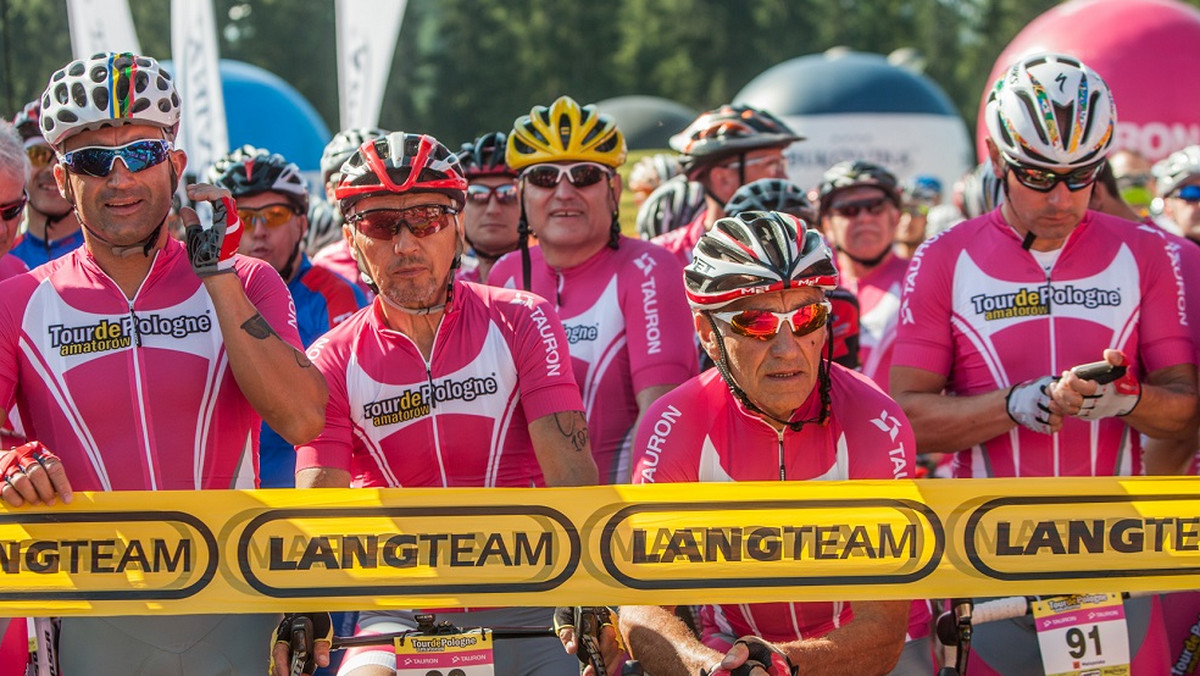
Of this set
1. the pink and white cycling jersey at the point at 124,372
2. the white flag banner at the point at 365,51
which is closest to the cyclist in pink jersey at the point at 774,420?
the pink and white cycling jersey at the point at 124,372

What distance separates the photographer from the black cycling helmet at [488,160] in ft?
24.0

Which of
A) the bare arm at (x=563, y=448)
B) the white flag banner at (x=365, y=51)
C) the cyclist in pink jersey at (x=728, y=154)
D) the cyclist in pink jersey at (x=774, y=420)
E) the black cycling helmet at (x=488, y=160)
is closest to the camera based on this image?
the cyclist in pink jersey at (x=774, y=420)

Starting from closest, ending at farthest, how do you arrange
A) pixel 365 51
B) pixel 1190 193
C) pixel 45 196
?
Result: pixel 45 196
pixel 1190 193
pixel 365 51

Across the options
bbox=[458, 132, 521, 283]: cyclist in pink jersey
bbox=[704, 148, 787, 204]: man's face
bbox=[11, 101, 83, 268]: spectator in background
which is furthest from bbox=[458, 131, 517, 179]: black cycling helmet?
bbox=[11, 101, 83, 268]: spectator in background

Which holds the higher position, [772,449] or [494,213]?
[494,213]

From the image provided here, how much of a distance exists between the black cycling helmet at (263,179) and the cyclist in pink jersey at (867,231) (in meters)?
3.69

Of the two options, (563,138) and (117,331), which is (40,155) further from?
(117,331)

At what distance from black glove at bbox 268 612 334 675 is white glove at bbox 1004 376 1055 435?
2.40 m

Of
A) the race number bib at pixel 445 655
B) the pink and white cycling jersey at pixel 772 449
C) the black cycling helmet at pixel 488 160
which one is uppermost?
the black cycling helmet at pixel 488 160

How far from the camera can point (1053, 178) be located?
4.90 meters

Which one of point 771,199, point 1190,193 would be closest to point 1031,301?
point 771,199

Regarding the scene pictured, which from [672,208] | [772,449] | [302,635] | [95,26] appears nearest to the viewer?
[302,635]

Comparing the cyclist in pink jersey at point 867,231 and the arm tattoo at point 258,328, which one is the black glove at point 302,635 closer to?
the arm tattoo at point 258,328

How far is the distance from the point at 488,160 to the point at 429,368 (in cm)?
297
